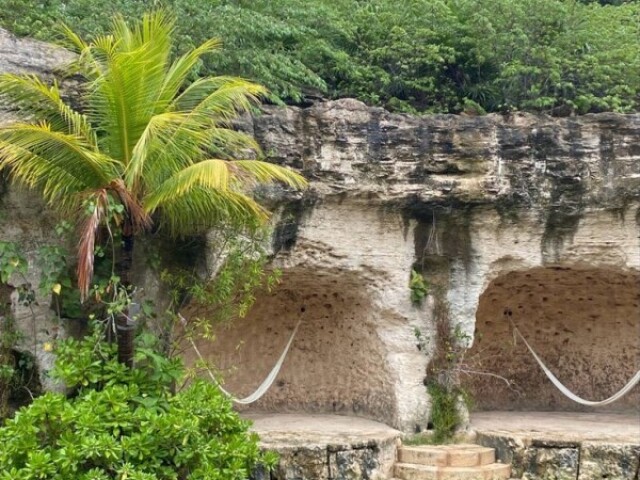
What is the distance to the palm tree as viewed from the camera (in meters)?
6.32

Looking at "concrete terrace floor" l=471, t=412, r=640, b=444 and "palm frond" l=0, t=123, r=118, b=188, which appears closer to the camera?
"palm frond" l=0, t=123, r=118, b=188

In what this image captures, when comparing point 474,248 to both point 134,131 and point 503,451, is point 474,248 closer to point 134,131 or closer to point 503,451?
point 503,451

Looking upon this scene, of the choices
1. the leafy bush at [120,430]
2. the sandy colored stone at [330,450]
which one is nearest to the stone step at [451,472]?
the sandy colored stone at [330,450]

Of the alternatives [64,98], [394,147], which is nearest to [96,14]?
[64,98]

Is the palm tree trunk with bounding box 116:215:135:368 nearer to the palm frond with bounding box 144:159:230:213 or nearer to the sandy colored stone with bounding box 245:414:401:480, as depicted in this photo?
the palm frond with bounding box 144:159:230:213

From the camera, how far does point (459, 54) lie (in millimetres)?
10922

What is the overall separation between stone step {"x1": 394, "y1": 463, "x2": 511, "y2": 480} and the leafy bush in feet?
6.57

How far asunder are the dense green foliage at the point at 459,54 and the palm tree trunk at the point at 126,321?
400 cm

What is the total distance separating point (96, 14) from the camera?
29.6 feet

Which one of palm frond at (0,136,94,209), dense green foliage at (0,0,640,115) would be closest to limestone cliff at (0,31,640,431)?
dense green foliage at (0,0,640,115)

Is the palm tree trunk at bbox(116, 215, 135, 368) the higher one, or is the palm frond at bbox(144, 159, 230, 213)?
the palm frond at bbox(144, 159, 230, 213)

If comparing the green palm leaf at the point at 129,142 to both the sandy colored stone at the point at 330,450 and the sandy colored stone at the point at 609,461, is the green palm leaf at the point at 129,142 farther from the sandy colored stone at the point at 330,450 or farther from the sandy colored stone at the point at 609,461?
the sandy colored stone at the point at 609,461

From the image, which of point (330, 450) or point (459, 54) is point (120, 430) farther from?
point (459, 54)

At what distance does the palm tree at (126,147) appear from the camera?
632 cm
